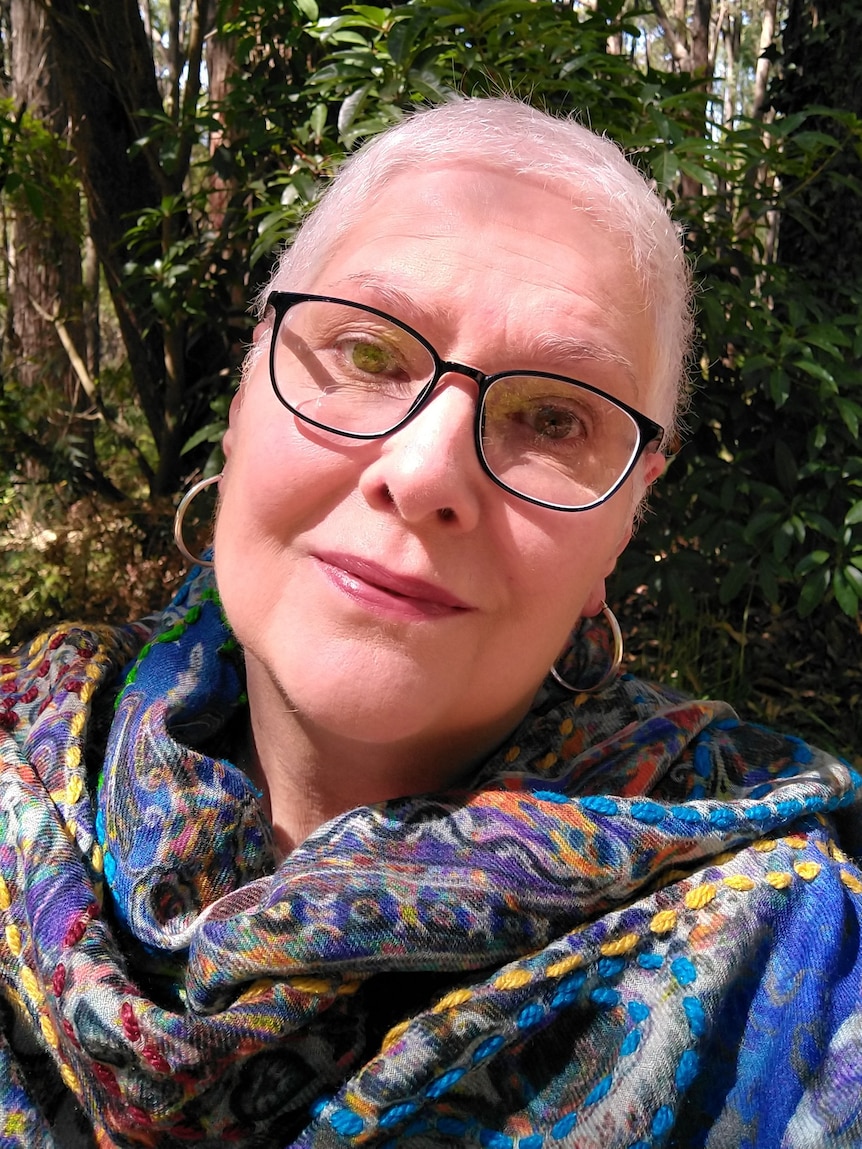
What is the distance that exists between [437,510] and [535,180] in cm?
53

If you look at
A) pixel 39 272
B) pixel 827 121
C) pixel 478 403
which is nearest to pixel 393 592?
pixel 478 403

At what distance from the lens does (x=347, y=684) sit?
44.7 inches

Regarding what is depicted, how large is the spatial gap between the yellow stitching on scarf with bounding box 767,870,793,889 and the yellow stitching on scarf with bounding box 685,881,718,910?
0.08 meters

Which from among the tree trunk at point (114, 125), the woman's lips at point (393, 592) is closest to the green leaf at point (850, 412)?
the woman's lips at point (393, 592)

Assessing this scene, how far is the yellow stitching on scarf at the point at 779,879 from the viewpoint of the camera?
4.00 ft

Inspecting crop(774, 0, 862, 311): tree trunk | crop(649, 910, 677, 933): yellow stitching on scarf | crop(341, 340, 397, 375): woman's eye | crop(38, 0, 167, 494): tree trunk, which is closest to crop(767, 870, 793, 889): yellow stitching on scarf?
crop(649, 910, 677, 933): yellow stitching on scarf

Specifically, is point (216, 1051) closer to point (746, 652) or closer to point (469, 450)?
point (469, 450)

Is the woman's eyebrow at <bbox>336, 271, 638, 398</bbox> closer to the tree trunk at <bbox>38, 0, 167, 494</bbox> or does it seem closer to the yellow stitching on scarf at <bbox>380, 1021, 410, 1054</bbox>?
the yellow stitching on scarf at <bbox>380, 1021, 410, 1054</bbox>

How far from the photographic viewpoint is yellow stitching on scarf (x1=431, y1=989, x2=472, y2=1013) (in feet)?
3.60

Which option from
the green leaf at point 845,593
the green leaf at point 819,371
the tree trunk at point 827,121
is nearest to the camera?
the green leaf at point 819,371

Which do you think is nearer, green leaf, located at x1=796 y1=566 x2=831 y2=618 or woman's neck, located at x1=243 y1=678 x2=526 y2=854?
woman's neck, located at x1=243 y1=678 x2=526 y2=854

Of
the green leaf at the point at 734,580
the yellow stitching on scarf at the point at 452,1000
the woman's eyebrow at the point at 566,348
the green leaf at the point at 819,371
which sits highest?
the woman's eyebrow at the point at 566,348

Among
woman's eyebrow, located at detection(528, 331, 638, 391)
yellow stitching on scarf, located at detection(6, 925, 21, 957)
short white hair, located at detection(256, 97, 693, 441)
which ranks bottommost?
yellow stitching on scarf, located at detection(6, 925, 21, 957)

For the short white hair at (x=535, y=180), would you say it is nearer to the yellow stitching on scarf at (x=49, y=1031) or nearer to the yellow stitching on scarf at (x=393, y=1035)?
the yellow stitching on scarf at (x=393, y=1035)
